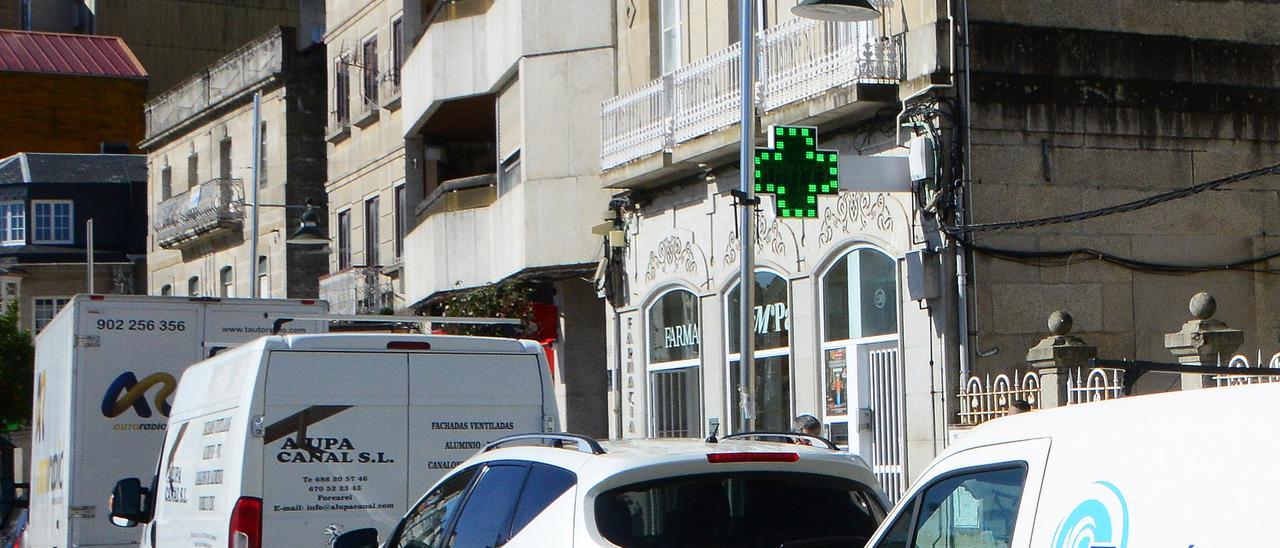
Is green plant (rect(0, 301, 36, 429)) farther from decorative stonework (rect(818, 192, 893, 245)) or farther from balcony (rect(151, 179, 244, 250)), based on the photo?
decorative stonework (rect(818, 192, 893, 245))

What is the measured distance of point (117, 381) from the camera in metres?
14.1

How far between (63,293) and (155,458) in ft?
125

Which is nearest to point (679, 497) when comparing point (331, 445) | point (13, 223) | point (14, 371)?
point (331, 445)

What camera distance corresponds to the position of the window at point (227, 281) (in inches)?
1501

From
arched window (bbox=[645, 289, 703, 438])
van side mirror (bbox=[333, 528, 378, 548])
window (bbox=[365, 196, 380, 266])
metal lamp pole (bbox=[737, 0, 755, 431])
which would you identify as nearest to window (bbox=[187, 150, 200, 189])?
window (bbox=[365, 196, 380, 266])

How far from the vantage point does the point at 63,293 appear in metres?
50.1

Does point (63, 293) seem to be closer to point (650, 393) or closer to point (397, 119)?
point (397, 119)

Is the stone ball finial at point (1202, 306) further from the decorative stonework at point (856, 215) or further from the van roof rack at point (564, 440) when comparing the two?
the van roof rack at point (564, 440)

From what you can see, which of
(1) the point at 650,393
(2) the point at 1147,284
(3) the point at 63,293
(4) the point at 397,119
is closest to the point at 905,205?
(2) the point at 1147,284

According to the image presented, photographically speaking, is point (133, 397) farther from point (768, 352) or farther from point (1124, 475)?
point (1124, 475)

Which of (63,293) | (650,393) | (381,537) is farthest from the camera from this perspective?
(63,293)

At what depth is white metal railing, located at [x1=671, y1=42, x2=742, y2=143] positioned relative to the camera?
1741 cm

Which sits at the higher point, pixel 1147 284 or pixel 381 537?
pixel 1147 284

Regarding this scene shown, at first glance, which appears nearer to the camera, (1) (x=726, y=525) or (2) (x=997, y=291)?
(1) (x=726, y=525)
